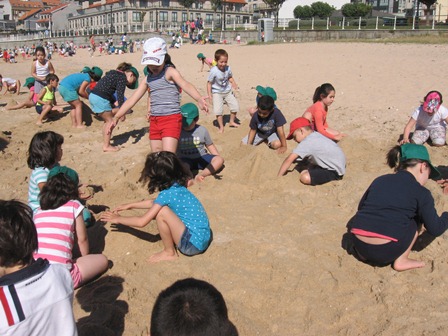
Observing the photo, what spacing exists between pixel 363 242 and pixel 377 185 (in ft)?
1.52

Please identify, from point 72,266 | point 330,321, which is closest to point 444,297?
→ point 330,321

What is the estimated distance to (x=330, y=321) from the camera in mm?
2947

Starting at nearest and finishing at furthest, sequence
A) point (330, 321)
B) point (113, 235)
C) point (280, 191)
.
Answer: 1. point (330, 321)
2. point (113, 235)
3. point (280, 191)

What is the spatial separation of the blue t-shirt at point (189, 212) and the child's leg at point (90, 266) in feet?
2.20

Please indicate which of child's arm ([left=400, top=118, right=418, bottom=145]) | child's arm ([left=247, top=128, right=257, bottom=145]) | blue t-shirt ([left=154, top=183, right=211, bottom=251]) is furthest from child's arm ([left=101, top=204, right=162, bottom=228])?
child's arm ([left=400, top=118, right=418, bottom=145])

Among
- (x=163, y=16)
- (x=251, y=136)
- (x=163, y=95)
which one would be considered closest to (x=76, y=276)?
(x=163, y=95)

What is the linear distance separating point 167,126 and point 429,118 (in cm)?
377

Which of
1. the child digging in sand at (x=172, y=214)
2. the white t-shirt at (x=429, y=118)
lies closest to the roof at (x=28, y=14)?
the white t-shirt at (x=429, y=118)

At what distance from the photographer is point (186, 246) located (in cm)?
362

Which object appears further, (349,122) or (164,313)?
(349,122)

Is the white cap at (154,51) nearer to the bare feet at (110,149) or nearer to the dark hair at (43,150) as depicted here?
the dark hair at (43,150)

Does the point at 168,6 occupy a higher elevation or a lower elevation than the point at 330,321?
higher

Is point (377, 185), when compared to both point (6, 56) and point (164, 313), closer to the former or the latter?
point (164, 313)

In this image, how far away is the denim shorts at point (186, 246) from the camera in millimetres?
3588
